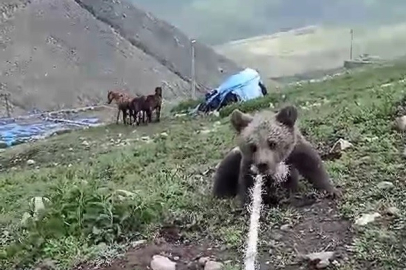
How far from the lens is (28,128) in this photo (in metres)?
17.7

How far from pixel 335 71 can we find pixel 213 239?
17879 mm

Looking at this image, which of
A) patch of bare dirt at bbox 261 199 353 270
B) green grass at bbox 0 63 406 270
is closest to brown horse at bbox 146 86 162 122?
green grass at bbox 0 63 406 270

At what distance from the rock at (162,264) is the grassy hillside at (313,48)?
1855 cm

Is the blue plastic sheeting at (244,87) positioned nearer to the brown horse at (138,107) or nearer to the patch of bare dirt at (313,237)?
the brown horse at (138,107)

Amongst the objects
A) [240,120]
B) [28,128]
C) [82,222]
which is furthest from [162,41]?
[82,222]

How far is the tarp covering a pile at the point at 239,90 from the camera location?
1650 cm

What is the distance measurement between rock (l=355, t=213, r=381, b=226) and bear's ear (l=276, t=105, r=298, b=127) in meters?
0.95

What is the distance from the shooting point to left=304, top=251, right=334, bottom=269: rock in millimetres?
3701

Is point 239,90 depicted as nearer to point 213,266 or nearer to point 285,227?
point 285,227

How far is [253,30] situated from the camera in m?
25.3

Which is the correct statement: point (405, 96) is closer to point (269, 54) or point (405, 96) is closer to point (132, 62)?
point (269, 54)

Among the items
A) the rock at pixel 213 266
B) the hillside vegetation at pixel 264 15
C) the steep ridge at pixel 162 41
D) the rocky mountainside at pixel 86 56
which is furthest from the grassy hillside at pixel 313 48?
the rock at pixel 213 266

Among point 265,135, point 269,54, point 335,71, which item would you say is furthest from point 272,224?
point 269,54

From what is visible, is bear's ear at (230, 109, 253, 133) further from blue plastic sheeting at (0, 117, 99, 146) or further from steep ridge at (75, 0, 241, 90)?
steep ridge at (75, 0, 241, 90)
